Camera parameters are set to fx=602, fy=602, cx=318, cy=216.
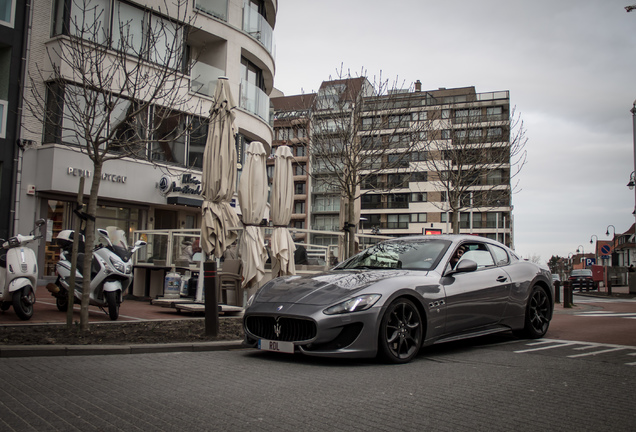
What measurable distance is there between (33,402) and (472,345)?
5508 mm

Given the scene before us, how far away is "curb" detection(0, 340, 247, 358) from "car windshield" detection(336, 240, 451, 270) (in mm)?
1906

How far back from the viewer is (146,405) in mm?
4332

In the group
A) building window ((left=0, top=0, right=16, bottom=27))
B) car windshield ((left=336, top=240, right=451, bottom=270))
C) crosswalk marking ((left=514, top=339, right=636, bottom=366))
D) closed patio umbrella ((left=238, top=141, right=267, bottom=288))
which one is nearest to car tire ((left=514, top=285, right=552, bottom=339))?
crosswalk marking ((left=514, top=339, right=636, bottom=366))

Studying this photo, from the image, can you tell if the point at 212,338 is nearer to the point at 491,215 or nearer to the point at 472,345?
the point at 472,345

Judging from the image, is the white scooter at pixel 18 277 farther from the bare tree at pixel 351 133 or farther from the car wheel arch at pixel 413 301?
the bare tree at pixel 351 133

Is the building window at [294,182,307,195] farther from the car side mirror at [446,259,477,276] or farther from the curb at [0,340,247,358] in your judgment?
the car side mirror at [446,259,477,276]

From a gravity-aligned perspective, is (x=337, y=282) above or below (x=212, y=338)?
above

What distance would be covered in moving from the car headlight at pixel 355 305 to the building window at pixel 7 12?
1850 cm

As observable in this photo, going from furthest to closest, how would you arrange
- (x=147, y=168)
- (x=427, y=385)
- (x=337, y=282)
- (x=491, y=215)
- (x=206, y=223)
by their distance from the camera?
1. (x=491, y=215)
2. (x=147, y=168)
3. (x=206, y=223)
4. (x=337, y=282)
5. (x=427, y=385)

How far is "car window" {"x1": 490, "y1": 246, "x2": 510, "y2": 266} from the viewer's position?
27.0 ft

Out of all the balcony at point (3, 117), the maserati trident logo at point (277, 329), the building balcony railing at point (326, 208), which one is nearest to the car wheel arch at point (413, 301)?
the maserati trident logo at point (277, 329)

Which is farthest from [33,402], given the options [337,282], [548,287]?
[548,287]

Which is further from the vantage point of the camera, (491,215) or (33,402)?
(491,215)

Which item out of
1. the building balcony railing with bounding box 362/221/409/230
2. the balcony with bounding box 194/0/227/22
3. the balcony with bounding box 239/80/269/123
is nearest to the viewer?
the balcony with bounding box 194/0/227/22
